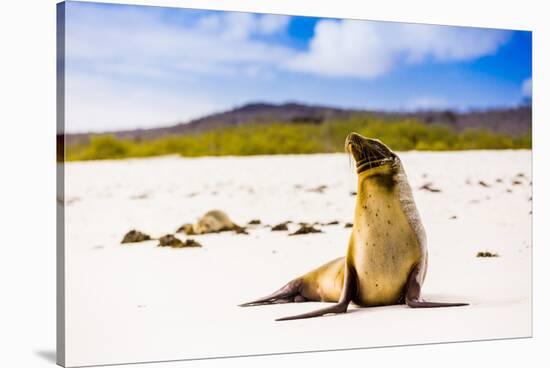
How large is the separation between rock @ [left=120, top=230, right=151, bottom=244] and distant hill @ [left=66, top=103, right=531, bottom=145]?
0.86 metres

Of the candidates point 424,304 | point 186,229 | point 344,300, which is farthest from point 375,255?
point 186,229

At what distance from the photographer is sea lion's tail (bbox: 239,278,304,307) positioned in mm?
9055

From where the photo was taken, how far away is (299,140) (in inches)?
382

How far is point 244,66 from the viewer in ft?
30.4

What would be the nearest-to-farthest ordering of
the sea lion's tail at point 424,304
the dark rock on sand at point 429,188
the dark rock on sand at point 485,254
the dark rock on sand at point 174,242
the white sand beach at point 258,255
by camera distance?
the white sand beach at point 258,255 → the dark rock on sand at point 174,242 → the sea lion's tail at point 424,304 → the dark rock on sand at point 429,188 → the dark rock on sand at point 485,254

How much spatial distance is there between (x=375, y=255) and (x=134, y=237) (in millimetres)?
2180

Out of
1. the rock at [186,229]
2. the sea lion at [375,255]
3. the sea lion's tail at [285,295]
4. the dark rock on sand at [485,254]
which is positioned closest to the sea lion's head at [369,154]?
the sea lion at [375,255]

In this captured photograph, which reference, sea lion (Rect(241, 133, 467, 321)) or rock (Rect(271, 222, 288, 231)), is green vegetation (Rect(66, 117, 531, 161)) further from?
rock (Rect(271, 222, 288, 231))

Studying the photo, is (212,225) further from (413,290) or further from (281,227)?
(413,290)

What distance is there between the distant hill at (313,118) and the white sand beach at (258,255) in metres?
0.27

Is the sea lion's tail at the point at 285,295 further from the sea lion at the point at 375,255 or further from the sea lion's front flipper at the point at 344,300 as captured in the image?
the sea lion's front flipper at the point at 344,300

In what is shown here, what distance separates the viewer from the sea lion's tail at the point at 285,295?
29.7 feet

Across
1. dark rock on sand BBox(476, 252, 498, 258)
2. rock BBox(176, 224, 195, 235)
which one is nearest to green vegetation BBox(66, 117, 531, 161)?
rock BBox(176, 224, 195, 235)

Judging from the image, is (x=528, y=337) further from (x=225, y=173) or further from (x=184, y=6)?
(x=184, y=6)
